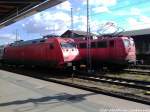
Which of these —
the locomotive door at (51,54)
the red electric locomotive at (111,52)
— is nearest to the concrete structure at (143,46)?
the red electric locomotive at (111,52)

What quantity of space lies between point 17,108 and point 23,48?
22893 millimetres

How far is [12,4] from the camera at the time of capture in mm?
16703

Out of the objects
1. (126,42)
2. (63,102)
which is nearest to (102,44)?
(126,42)

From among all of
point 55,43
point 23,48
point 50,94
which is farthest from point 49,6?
point 23,48

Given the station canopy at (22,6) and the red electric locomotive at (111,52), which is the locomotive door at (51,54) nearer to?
the red electric locomotive at (111,52)

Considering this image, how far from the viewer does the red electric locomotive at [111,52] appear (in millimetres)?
26750

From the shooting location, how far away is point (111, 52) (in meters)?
27.3

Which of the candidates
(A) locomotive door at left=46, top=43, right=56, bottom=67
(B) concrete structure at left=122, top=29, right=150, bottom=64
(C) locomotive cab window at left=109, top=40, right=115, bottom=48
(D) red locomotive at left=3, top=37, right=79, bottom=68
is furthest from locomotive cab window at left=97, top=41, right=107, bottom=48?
(B) concrete structure at left=122, top=29, right=150, bottom=64

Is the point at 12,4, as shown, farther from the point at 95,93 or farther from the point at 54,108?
the point at 54,108

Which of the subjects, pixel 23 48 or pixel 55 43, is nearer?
pixel 55 43

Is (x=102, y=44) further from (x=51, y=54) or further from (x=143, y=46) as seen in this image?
(x=143, y=46)

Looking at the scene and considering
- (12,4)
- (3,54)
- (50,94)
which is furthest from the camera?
(3,54)

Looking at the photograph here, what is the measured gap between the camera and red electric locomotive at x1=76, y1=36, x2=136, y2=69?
26.8 metres

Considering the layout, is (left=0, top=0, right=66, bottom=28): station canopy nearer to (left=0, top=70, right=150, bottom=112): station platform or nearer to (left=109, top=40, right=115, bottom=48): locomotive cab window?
(left=0, top=70, right=150, bottom=112): station platform
